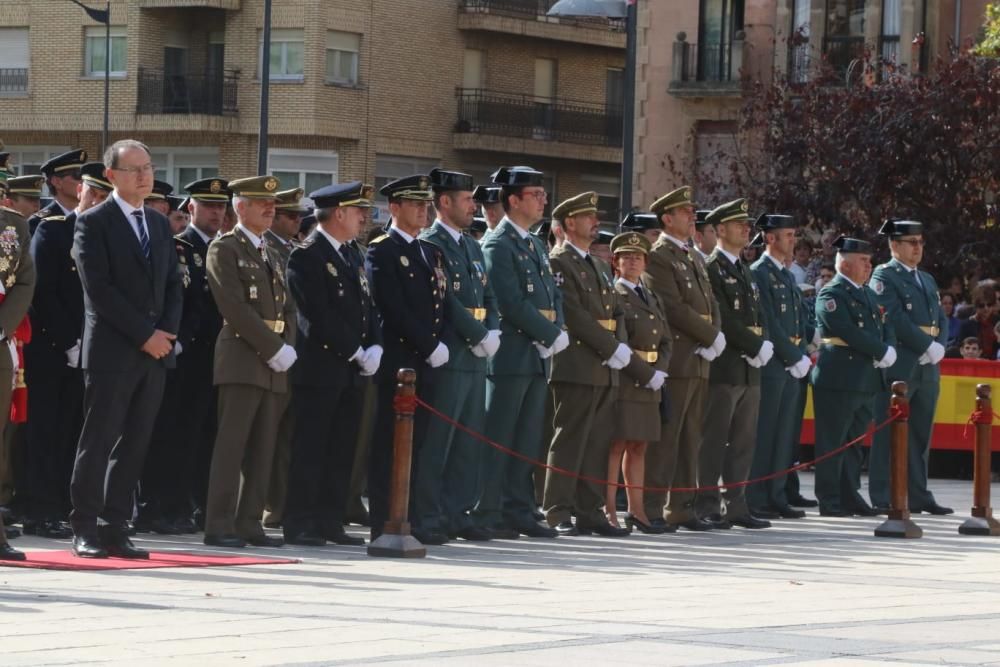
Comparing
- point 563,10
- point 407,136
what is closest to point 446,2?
point 407,136

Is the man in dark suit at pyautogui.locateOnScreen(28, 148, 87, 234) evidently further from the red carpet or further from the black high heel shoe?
the black high heel shoe

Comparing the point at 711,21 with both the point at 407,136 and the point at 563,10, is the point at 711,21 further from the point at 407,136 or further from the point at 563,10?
the point at 563,10

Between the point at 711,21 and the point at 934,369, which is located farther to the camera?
the point at 711,21

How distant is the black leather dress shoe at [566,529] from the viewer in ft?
49.2

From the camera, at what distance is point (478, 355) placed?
1416cm

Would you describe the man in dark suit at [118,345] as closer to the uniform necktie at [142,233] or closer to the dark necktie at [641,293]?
the uniform necktie at [142,233]

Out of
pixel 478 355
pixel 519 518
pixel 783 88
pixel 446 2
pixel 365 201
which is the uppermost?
pixel 446 2

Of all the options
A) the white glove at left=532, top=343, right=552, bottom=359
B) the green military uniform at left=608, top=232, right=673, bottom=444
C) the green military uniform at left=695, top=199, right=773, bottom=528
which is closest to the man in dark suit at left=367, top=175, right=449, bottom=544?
the white glove at left=532, top=343, right=552, bottom=359

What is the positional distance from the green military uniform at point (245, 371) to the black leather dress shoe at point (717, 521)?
12.8ft

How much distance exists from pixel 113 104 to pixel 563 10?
27068 mm

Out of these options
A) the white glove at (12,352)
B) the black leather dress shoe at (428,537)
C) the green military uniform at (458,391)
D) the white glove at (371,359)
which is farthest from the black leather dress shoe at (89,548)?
the green military uniform at (458,391)

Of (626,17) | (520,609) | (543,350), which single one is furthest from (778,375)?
(626,17)

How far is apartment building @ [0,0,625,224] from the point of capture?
49500 mm

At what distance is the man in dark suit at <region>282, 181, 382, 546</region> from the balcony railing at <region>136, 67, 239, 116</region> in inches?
1459
